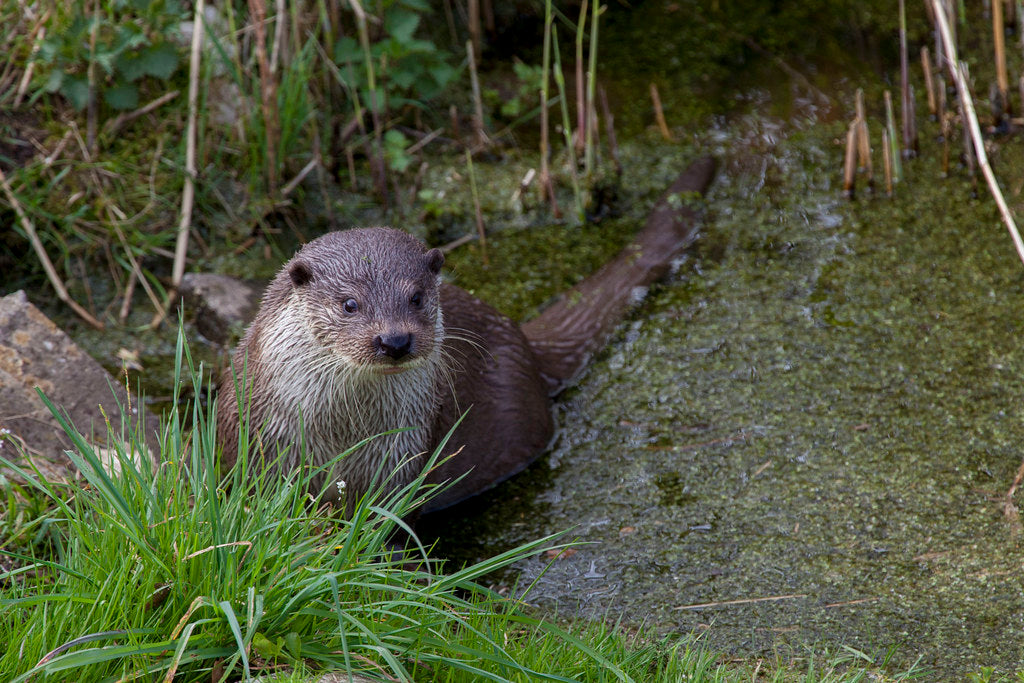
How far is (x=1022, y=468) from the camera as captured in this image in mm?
2383

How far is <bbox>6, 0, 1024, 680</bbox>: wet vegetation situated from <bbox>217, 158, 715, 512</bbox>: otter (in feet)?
0.49

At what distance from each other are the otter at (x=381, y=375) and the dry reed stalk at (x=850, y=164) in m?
1.33

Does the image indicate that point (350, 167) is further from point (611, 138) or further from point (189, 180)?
point (611, 138)

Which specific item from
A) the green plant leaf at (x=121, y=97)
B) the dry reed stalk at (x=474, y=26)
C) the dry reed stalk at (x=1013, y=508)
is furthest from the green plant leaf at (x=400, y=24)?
the dry reed stalk at (x=1013, y=508)

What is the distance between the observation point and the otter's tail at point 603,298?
9.70ft

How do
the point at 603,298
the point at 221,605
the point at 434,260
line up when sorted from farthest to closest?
1. the point at 603,298
2. the point at 434,260
3. the point at 221,605

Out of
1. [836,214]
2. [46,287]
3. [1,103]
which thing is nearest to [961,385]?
[836,214]

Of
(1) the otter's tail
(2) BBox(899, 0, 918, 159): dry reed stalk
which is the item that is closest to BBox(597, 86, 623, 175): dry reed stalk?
(1) the otter's tail

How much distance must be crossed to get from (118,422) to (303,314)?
0.64m

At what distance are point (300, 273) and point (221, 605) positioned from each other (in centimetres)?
88

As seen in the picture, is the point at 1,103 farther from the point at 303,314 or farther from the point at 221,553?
the point at 221,553

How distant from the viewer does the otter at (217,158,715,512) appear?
214 cm

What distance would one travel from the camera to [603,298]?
3047 mm

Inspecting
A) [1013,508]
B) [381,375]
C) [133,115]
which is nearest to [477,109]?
[133,115]
